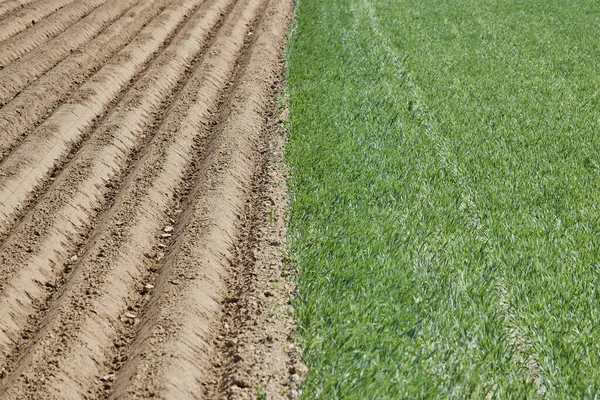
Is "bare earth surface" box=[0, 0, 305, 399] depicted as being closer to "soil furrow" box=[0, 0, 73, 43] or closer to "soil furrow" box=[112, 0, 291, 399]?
"soil furrow" box=[112, 0, 291, 399]

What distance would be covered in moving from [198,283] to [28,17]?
8.54m

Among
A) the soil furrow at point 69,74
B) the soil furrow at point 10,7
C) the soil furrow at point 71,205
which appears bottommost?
the soil furrow at point 10,7

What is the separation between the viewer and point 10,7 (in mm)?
12070

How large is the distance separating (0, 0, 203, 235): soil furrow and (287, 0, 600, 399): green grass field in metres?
2.07

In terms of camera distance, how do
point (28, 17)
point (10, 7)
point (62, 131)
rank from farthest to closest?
point (10, 7) < point (28, 17) < point (62, 131)

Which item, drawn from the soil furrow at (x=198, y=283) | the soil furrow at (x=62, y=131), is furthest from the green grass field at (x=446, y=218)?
the soil furrow at (x=62, y=131)

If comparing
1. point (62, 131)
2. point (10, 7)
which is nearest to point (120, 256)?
point (62, 131)

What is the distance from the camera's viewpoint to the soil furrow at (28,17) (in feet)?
35.7

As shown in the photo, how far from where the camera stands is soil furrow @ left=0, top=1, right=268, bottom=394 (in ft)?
13.6

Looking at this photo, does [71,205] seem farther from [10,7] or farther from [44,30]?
Result: [10,7]

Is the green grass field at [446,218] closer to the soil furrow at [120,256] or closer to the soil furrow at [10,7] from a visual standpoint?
the soil furrow at [120,256]

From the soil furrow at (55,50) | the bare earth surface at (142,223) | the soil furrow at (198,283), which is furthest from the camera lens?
the soil furrow at (55,50)

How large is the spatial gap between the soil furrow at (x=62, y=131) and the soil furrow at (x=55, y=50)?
2.78 ft

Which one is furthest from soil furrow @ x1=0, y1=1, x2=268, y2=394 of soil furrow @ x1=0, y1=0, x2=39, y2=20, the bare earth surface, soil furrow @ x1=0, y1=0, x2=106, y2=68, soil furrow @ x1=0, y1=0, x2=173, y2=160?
soil furrow @ x1=0, y1=0, x2=39, y2=20
